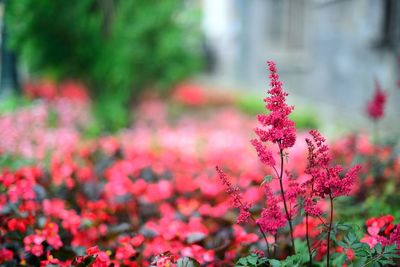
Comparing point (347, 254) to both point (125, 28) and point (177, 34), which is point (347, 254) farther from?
point (177, 34)

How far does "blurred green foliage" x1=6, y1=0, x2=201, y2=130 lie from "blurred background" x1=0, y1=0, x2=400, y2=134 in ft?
0.05

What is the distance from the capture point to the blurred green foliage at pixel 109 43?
22.1ft

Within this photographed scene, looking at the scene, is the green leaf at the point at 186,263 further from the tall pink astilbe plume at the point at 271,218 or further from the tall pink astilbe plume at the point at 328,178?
the tall pink astilbe plume at the point at 328,178

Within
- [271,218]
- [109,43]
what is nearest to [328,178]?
[271,218]

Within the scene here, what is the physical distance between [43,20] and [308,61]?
6.52 m

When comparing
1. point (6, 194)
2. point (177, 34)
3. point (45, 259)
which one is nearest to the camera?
point (45, 259)

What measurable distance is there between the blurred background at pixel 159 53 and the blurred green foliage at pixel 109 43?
1 centimetres

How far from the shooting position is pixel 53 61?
24.1 feet

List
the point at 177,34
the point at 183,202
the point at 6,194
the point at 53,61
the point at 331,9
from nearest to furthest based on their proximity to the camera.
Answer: the point at 6,194, the point at 183,202, the point at 53,61, the point at 177,34, the point at 331,9

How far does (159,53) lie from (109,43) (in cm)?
128

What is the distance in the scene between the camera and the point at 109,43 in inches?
279

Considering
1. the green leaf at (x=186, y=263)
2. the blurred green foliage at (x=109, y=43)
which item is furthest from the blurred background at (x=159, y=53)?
the green leaf at (x=186, y=263)

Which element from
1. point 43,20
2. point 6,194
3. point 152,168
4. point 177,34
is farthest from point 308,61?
point 6,194

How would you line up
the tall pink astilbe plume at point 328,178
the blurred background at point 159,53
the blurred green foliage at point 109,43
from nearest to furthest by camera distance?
the tall pink astilbe plume at point 328,178, the blurred green foliage at point 109,43, the blurred background at point 159,53
